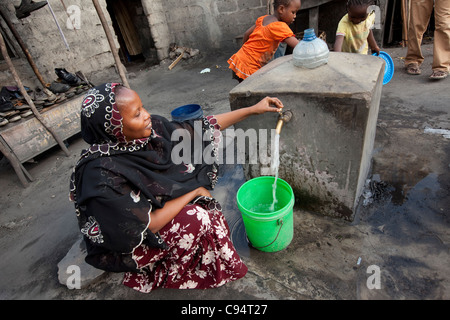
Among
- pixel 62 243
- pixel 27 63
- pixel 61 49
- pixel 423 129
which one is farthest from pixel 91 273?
pixel 61 49

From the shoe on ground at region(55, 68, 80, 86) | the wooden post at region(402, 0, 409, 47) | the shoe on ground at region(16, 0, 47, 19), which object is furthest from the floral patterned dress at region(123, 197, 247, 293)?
the wooden post at region(402, 0, 409, 47)

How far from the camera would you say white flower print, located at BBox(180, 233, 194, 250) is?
1701 mm

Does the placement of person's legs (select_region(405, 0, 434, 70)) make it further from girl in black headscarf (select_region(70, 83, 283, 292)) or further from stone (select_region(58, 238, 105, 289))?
stone (select_region(58, 238, 105, 289))

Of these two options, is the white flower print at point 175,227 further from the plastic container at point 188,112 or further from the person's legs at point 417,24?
the person's legs at point 417,24

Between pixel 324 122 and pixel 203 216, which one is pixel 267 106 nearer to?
pixel 324 122

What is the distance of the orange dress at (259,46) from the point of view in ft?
10.1

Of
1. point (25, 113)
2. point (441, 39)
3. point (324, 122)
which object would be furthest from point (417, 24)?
point (25, 113)

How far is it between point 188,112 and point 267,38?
4.27 ft

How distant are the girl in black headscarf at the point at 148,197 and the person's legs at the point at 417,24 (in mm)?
3886

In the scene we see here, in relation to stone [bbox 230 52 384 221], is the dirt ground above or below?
below

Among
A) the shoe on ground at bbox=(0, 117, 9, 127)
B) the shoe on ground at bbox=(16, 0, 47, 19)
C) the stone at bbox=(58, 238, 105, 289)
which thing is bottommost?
the stone at bbox=(58, 238, 105, 289)

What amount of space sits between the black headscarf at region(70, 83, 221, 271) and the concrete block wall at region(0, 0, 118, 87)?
13.9 feet

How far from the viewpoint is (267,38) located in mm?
3199

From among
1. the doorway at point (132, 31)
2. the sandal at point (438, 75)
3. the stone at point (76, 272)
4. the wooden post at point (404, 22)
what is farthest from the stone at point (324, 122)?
the doorway at point (132, 31)
